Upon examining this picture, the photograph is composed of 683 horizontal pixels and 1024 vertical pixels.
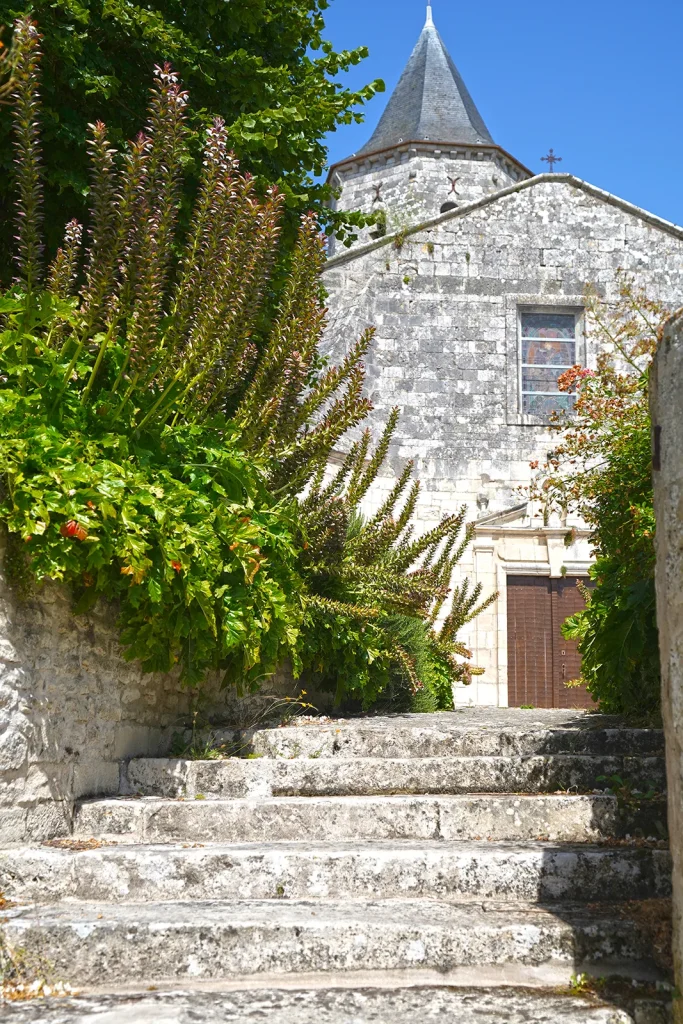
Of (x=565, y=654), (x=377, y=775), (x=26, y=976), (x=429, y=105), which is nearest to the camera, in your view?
(x=26, y=976)

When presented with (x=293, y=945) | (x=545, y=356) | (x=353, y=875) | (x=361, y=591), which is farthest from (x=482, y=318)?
(x=293, y=945)

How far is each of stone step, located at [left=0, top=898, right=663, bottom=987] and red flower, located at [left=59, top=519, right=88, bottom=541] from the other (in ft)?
3.64

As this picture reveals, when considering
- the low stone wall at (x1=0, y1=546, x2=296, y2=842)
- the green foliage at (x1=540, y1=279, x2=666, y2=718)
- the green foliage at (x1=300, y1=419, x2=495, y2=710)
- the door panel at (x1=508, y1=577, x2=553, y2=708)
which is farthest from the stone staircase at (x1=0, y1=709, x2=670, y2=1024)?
the door panel at (x1=508, y1=577, x2=553, y2=708)

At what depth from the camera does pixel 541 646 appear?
11.6 meters

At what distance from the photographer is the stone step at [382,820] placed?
323 centimetres

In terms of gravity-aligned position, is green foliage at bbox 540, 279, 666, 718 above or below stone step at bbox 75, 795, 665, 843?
above

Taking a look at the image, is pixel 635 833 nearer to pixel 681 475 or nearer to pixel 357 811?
pixel 357 811

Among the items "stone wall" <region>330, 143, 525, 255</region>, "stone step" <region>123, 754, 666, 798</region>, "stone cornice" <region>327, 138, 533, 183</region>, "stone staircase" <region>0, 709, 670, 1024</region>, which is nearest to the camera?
"stone staircase" <region>0, 709, 670, 1024</region>

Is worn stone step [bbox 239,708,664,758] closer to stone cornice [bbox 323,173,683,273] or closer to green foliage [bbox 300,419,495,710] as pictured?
green foliage [bbox 300,419,495,710]

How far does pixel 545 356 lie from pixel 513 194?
6.90 feet

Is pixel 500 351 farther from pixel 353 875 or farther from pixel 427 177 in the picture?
pixel 353 875

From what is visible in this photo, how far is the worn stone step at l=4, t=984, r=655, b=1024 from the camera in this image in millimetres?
2230

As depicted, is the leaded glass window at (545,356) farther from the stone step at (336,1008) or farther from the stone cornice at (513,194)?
the stone step at (336,1008)

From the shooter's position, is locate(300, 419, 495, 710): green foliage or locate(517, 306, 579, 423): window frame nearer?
locate(300, 419, 495, 710): green foliage
